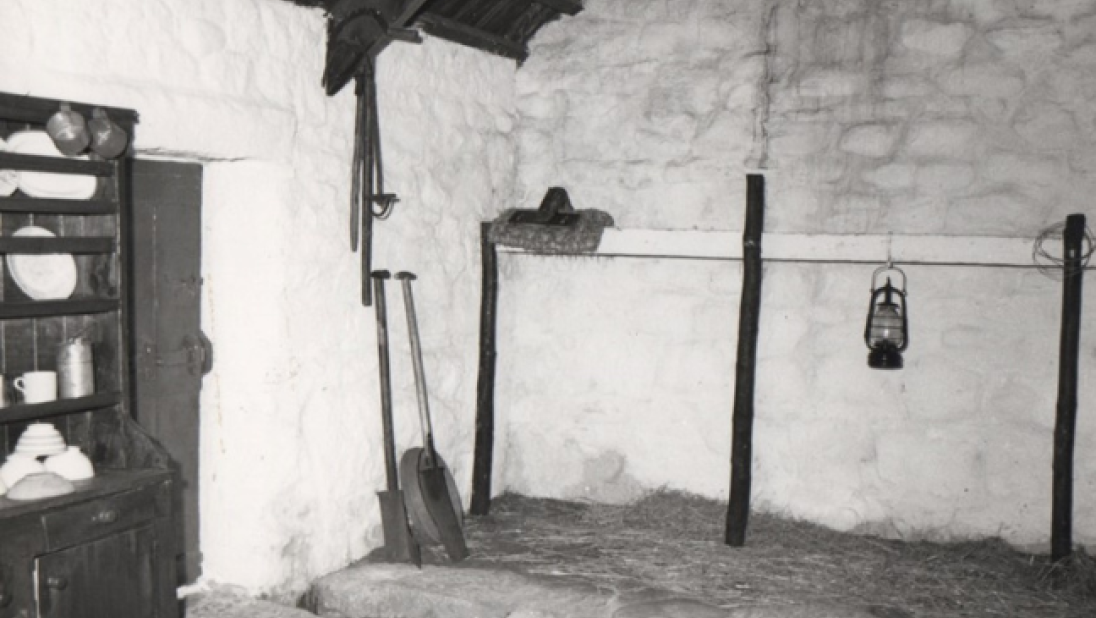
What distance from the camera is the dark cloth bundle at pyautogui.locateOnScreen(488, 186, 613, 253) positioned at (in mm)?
4680

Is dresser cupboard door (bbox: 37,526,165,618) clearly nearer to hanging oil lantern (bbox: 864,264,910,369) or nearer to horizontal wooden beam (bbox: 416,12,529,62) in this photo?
horizontal wooden beam (bbox: 416,12,529,62)

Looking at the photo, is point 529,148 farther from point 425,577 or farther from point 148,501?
point 148,501

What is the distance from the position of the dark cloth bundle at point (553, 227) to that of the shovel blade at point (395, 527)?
1.37 meters

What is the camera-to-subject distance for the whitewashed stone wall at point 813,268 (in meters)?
4.24

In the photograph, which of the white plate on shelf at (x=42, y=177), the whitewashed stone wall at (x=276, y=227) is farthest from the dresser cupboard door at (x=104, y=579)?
the white plate on shelf at (x=42, y=177)

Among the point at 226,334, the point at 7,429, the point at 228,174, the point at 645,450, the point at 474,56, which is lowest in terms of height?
the point at 645,450

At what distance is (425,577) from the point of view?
3918mm

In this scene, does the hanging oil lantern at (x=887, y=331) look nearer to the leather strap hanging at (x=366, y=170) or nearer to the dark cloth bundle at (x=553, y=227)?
the dark cloth bundle at (x=553, y=227)

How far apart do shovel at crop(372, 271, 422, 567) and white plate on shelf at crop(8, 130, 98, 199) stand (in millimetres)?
1407

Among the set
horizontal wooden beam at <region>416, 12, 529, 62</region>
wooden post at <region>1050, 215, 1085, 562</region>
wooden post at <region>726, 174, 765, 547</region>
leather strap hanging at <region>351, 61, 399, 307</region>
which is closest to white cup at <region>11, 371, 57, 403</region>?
leather strap hanging at <region>351, 61, 399, 307</region>

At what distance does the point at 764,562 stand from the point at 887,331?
114cm

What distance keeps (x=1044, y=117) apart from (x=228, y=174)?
133 inches

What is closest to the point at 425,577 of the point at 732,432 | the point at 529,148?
the point at 732,432

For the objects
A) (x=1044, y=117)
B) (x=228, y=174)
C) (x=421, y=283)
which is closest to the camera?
(x=228, y=174)
